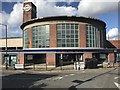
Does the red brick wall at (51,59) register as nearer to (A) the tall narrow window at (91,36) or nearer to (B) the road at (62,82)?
(A) the tall narrow window at (91,36)

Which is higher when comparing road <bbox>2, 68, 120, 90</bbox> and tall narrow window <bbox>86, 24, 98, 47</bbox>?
tall narrow window <bbox>86, 24, 98, 47</bbox>

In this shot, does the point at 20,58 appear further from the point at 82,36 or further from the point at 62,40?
the point at 82,36

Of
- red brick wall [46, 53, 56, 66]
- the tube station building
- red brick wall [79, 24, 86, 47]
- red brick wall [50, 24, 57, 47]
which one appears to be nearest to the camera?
red brick wall [46, 53, 56, 66]

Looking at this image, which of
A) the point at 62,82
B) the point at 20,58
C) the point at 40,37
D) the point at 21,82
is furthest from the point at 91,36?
the point at 21,82

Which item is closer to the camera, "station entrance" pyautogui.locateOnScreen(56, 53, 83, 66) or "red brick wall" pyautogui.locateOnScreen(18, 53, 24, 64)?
"red brick wall" pyautogui.locateOnScreen(18, 53, 24, 64)

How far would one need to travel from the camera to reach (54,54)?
4659cm

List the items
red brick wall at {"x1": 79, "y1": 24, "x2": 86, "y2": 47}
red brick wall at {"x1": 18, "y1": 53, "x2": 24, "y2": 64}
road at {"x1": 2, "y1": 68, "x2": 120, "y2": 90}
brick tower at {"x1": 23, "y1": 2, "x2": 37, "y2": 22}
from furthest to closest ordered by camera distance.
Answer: brick tower at {"x1": 23, "y1": 2, "x2": 37, "y2": 22}
red brick wall at {"x1": 79, "y1": 24, "x2": 86, "y2": 47}
red brick wall at {"x1": 18, "y1": 53, "x2": 24, "y2": 64}
road at {"x1": 2, "y1": 68, "x2": 120, "y2": 90}

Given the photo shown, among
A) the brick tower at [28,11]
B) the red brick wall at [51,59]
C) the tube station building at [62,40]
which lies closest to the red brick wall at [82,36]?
the tube station building at [62,40]

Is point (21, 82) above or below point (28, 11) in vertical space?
below

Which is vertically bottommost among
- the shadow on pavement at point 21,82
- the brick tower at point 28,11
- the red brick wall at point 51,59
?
the shadow on pavement at point 21,82

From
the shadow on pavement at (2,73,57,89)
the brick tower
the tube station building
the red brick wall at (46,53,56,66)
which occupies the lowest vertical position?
the shadow on pavement at (2,73,57,89)

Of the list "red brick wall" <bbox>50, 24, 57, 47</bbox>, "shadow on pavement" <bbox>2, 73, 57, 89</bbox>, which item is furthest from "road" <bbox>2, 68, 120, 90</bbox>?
"red brick wall" <bbox>50, 24, 57, 47</bbox>

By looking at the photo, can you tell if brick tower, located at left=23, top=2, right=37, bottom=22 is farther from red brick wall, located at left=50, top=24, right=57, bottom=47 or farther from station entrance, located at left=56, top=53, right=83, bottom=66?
station entrance, located at left=56, top=53, right=83, bottom=66

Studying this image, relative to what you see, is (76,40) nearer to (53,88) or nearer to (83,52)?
(83,52)
